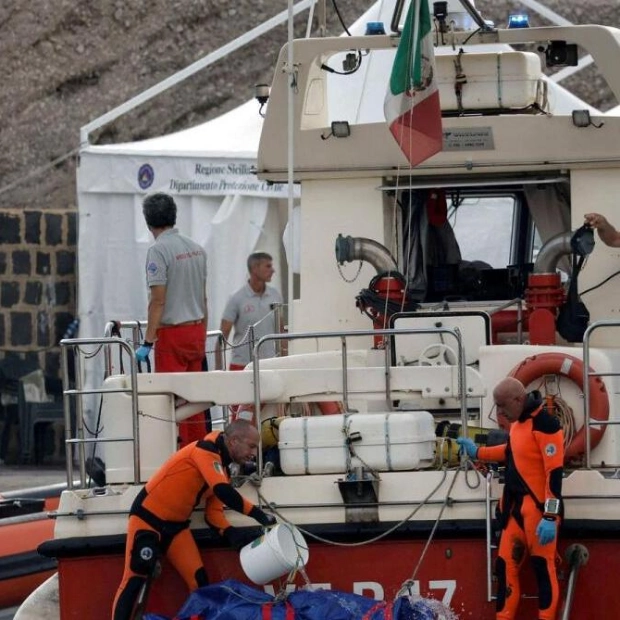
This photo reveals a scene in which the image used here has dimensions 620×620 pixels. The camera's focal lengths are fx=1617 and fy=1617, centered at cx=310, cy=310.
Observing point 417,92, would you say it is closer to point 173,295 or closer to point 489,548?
point 173,295

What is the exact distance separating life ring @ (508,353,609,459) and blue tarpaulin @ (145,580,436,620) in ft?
3.54

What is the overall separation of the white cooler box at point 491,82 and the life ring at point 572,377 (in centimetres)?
225

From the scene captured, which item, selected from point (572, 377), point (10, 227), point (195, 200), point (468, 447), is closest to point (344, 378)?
point (468, 447)

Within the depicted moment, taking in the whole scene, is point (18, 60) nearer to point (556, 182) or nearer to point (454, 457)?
point (556, 182)

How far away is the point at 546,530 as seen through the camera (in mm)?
6859

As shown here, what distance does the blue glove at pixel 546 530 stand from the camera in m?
6.86

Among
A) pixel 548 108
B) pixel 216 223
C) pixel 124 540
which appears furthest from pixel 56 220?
pixel 124 540

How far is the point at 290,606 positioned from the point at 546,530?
1153mm

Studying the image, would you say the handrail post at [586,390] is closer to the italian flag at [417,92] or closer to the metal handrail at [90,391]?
the italian flag at [417,92]

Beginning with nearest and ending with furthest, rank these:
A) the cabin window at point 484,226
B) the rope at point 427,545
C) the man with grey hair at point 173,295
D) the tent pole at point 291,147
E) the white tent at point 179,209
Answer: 1. the rope at point 427,545
2. the man with grey hair at point 173,295
3. the tent pole at point 291,147
4. the cabin window at point 484,226
5. the white tent at point 179,209

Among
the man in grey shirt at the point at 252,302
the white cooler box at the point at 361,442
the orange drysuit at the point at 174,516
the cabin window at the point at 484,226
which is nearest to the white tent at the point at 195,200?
the man in grey shirt at the point at 252,302

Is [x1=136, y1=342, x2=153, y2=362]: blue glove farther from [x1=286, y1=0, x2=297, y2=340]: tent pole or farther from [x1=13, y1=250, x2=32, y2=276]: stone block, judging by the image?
[x1=13, y1=250, x2=32, y2=276]: stone block

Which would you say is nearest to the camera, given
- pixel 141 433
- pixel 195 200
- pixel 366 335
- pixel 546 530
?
pixel 546 530

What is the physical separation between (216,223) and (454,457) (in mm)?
7321
